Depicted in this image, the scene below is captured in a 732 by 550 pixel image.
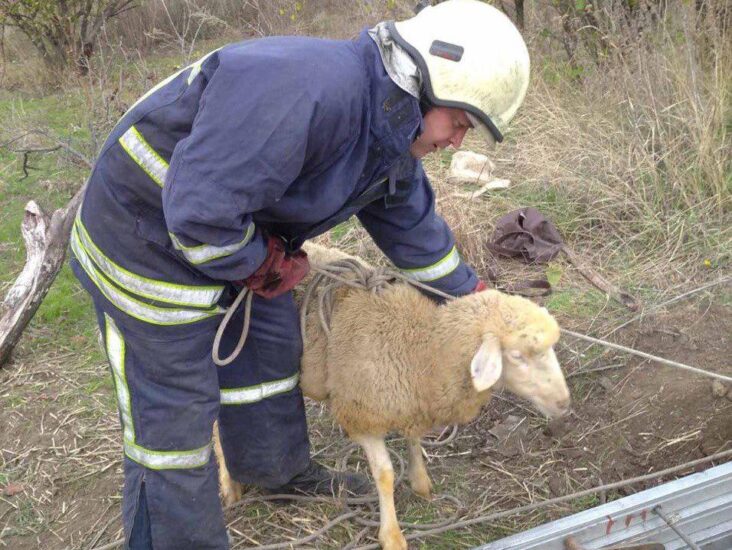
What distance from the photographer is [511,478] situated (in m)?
3.62

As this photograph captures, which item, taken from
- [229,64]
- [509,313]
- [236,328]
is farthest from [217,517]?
[229,64]

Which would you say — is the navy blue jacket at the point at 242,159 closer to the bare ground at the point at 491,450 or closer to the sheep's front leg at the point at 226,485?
the sheep's front leg at the point at 226,485

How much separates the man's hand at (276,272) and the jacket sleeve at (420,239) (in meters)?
0.46

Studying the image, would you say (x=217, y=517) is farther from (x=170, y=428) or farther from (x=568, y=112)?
(x=568, y=112)

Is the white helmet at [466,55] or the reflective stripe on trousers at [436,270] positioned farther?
the reflective stripe on trousers at [436,270]

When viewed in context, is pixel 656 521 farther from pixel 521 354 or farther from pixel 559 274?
pixel 559 274

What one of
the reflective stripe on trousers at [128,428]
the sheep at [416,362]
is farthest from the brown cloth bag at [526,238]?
the reflective stripe on trousers at [128,428]

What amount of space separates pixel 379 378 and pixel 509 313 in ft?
1.89

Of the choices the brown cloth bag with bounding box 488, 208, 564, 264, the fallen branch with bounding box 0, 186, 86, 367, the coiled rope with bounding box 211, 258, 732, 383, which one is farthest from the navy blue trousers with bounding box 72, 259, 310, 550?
the brown cloth bag with bounding box 488, 208, 564, 264

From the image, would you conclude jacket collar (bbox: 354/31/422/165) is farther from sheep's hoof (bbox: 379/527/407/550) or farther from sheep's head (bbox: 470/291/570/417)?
sheep's hoof (bbox: 379/527/407/550)

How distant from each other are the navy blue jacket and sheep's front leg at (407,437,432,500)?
1238mm

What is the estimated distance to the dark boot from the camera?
3424mm

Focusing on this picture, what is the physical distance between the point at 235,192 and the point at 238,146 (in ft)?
0.44

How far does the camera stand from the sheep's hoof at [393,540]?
3082mm
